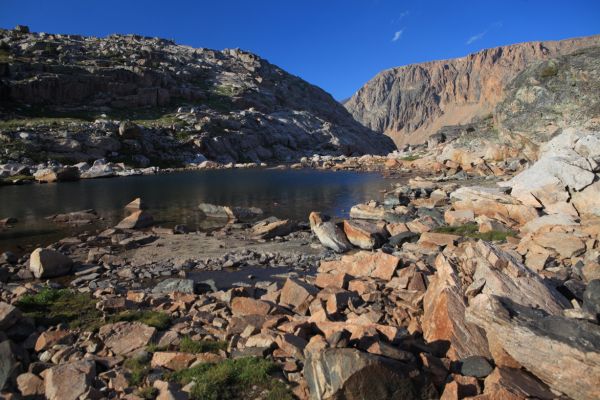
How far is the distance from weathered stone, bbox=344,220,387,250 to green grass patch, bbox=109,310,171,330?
1452 centimetres

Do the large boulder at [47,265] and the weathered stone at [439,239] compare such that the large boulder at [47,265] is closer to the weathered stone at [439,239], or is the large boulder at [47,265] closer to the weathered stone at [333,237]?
the weathered stone at [333,237]

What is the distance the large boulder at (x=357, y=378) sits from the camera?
7.12 metres

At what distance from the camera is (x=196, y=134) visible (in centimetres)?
10581

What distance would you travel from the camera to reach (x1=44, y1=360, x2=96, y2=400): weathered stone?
8062 millimetres

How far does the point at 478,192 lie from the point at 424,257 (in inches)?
514

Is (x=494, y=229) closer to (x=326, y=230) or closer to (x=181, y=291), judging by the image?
(x=326, y=230)

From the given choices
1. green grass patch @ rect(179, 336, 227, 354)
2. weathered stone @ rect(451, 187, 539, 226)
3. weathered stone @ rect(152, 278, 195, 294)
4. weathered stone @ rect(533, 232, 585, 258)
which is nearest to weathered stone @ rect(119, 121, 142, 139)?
weathered stone @ rect(451, 187, 539, 226)

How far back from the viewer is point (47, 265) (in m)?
19.5

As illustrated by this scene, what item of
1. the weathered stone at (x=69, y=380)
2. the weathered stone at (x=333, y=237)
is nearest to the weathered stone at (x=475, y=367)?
the weathered stone at (x=69, y=380)

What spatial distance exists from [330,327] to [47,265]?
1632 cm

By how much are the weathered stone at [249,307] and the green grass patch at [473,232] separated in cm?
1461

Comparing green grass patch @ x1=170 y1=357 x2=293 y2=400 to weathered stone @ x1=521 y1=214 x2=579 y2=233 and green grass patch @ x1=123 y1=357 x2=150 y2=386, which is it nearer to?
green grass patch @ x1=123 y1=357 x2=150 y2=386

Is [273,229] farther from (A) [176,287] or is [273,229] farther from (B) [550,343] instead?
(B) [550,343]

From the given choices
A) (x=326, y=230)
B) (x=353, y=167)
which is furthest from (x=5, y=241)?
(x=353, y=167)
